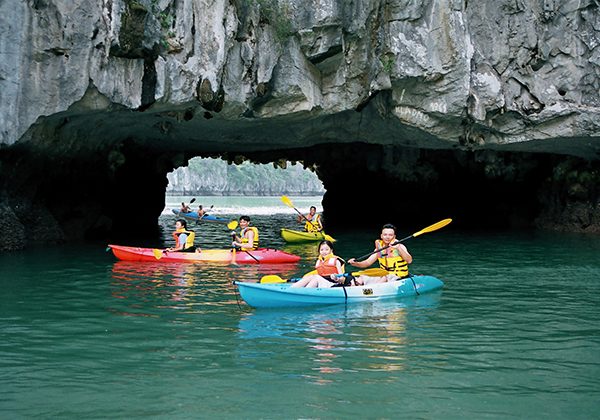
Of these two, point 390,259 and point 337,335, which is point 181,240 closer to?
point 390,259

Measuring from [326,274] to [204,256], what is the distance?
5651 millimetres

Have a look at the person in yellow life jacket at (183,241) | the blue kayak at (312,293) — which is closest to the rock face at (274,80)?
the person in yellow life jacket at (183,241)

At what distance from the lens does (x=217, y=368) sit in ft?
21.5

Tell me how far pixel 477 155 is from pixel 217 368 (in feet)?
68.0

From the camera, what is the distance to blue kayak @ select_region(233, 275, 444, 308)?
960 cm

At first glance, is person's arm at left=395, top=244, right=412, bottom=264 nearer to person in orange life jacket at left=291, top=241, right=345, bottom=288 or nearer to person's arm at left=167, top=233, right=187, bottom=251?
person in orange life jacket at left=291, top=241, right=345, bottom=288

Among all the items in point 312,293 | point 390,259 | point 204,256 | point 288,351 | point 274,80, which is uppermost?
point 274,80

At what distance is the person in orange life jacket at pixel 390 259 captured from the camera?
11180 millimetres

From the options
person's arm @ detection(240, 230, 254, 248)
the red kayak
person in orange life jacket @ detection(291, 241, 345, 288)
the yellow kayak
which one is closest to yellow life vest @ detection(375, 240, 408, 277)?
person in orange life jacket @ detection(291, 241, 345, 288)

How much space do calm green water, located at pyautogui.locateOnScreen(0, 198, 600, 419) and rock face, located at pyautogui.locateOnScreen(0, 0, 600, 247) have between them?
4.31 metres

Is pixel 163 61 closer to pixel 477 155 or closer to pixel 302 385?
pixel 302 385

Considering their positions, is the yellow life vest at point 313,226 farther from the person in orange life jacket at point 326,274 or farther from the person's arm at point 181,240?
the person in orange life jacket at point 326,274

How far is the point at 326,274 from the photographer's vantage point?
422 inches

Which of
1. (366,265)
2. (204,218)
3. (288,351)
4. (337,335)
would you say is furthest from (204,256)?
(204,218)
